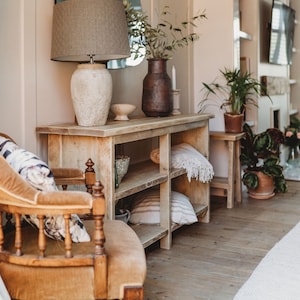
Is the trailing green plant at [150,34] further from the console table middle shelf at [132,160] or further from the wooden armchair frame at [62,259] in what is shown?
the wooden armchair frame at [62,259]

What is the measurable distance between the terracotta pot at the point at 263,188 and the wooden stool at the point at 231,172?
186mm

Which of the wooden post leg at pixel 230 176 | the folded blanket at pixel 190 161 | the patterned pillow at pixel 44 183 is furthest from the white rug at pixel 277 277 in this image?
the wooden post leg at pixel 230 176

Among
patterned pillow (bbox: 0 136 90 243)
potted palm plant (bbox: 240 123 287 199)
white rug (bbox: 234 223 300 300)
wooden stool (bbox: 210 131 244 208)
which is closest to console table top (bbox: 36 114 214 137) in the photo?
patterned pillow (bbox: 0 136 90 243)

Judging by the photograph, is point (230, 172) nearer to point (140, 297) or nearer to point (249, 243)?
point (249, 243)

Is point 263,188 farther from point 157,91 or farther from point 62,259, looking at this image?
point 62,259

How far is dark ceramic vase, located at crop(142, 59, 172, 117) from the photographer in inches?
125

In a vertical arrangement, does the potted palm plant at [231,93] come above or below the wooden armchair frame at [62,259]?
above

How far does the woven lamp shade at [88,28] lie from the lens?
2379 millimetres

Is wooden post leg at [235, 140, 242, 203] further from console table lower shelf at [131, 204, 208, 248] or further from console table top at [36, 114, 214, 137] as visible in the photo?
console table top at [36, 114, 214, 137]

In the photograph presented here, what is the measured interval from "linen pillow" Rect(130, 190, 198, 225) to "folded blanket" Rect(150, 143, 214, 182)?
0.20 meters

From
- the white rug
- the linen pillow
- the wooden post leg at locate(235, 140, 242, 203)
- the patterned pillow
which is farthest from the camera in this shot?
the wooden post leg at locate(235, 140, 242, 203)

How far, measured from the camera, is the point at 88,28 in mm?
2379

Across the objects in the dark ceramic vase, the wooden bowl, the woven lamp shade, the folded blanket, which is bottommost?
the folded blanket

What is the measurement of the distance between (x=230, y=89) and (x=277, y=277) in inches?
86.2
